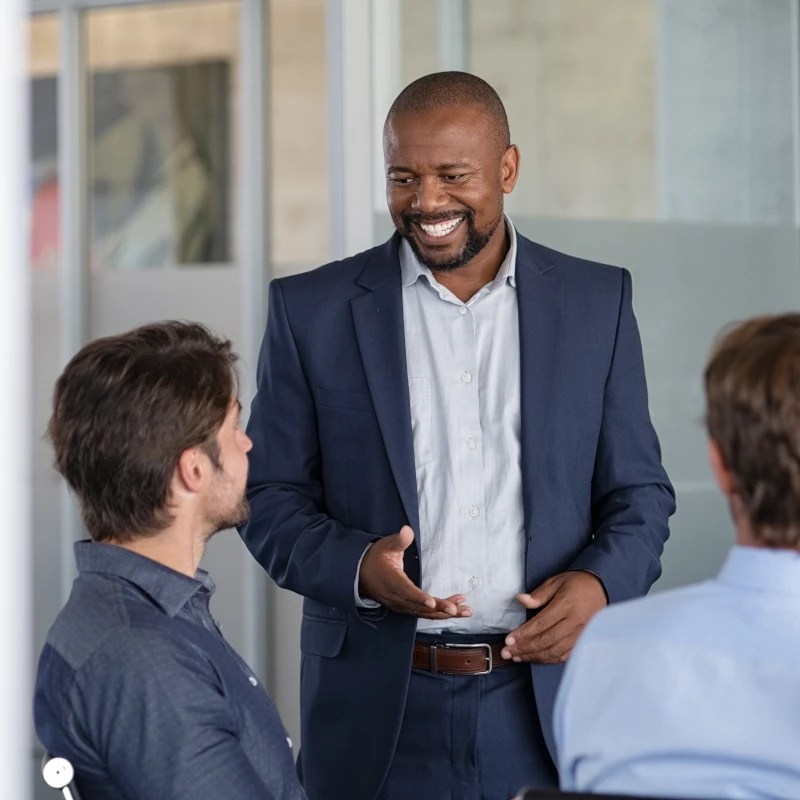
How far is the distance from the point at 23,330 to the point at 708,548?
293cm

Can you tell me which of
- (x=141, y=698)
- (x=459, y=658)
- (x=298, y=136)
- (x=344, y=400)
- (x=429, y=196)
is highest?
(x=298, y=136)

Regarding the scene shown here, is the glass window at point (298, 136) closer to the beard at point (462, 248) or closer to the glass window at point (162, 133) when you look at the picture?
the glass window at point (162, 133)

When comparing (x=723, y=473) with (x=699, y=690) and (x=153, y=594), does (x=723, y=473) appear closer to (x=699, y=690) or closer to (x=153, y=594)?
(x=699, y=690)

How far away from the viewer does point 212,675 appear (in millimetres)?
1638

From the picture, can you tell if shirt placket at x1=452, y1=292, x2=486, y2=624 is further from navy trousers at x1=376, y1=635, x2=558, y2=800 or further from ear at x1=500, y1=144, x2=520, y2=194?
ear at x1=500, y1=144, x2=520, y2=194

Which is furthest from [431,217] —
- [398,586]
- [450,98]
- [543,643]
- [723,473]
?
[723,473]

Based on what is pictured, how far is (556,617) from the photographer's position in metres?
2.23

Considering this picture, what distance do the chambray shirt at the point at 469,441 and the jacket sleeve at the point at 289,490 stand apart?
0.16 metres

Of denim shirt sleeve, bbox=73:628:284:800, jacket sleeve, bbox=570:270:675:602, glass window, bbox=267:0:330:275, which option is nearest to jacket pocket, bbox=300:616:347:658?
jacket sleeve, bbox=570:270:675:602

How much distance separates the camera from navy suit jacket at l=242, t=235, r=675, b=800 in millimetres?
2359

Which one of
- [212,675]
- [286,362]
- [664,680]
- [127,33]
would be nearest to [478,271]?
[286,362]

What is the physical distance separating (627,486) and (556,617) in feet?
1.20

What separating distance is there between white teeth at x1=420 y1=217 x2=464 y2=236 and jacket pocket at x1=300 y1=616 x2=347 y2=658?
2.50 ft

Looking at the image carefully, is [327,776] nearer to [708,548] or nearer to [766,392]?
[766,392]
